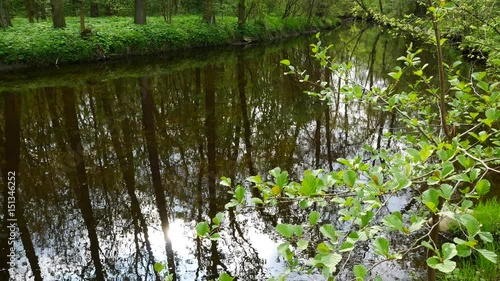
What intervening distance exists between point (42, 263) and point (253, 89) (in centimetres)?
1029

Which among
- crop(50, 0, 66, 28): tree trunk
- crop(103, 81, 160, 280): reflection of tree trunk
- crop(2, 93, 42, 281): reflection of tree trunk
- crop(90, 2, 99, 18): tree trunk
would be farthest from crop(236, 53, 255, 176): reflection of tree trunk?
crop(90, 2, 99, 18): tree trunk

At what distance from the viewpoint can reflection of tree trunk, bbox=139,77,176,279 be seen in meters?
5.62

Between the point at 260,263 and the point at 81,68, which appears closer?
the point at 260,263

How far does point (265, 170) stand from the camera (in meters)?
8.03

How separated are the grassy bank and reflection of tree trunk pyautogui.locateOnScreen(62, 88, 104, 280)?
20.5ft

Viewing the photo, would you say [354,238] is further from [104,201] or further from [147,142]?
[147,142]

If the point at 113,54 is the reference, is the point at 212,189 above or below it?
below

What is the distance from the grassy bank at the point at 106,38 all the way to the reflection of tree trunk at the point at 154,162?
247 inches

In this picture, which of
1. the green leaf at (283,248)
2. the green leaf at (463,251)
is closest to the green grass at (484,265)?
the green leaf at (463,251)

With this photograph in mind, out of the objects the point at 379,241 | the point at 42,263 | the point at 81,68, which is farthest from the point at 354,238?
the point at 81,68

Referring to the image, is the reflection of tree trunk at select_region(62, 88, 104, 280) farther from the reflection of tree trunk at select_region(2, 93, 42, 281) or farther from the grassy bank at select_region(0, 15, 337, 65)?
the grassy bank at select_region(0, 15, 337, 65)

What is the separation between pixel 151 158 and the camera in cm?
836

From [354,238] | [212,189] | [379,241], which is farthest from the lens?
[212,189]

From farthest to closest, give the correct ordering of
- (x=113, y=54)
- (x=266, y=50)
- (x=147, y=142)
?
(x=266, y=50) → (x=113, y=54) → (x=147, y=142)
